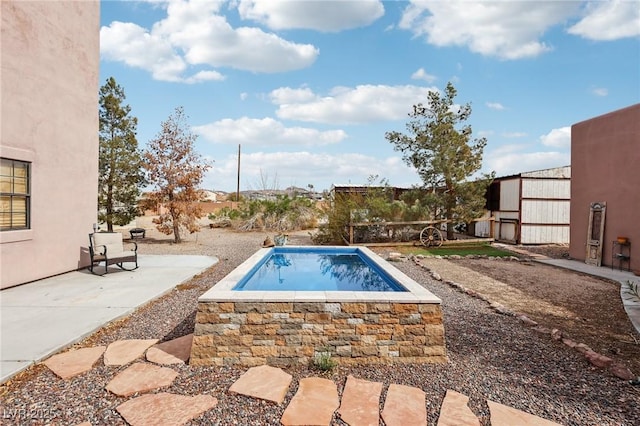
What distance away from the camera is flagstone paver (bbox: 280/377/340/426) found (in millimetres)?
2352

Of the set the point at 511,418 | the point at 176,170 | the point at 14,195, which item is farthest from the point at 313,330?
the point at 176,170

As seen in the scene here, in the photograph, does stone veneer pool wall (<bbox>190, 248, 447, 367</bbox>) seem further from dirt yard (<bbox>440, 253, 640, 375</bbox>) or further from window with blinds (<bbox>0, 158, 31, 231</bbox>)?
window with blinds (<bbox>0, 158, 31, 231</bbox>)

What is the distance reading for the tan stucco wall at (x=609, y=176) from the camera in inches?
310

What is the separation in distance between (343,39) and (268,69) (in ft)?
8.73

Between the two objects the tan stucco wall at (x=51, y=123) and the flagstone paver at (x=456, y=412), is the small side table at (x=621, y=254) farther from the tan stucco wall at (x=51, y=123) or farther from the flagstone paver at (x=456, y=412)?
the tan stucco wall at (x=51, y=123)

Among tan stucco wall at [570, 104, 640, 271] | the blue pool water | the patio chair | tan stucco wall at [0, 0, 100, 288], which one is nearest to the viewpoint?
the blue pool water

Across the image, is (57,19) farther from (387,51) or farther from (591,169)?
(591,169)

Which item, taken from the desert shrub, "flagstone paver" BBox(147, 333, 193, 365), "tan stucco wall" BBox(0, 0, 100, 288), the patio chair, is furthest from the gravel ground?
the desert shrub

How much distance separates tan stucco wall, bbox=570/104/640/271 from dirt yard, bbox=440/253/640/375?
1.67 meters

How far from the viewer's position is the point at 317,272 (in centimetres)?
644

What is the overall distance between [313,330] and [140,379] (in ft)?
4.88

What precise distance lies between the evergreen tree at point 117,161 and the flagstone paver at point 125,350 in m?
10.3

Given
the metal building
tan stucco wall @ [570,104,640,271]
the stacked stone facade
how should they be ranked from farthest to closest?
1. the metal building
2. tan stucco wall @ [570,104,640,271]
3. the stacked stone facade

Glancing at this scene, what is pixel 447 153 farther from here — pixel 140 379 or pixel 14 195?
pixel 14 195
